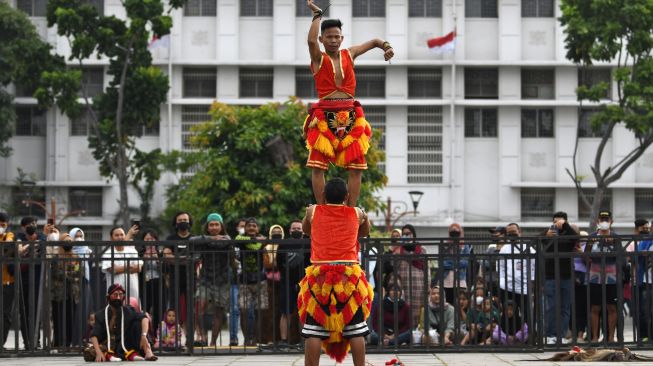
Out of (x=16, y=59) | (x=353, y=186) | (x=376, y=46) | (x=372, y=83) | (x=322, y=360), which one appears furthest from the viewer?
(x=372, y=83)

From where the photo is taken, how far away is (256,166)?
31.2m

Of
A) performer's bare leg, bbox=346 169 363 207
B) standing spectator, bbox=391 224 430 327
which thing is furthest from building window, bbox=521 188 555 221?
performer's bare leg, bbox=346 169 363 207

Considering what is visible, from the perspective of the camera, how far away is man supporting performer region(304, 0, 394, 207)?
38.5 feet

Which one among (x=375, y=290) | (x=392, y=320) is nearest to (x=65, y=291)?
(x=375, y=290)

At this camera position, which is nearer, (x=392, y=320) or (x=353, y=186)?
(x=353, y=186)

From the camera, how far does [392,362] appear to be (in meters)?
12.6

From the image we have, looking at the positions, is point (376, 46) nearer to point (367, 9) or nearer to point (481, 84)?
point (367, 9)

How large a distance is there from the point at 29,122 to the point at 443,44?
1476 centimetres

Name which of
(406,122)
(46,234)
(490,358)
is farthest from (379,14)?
(490,358)

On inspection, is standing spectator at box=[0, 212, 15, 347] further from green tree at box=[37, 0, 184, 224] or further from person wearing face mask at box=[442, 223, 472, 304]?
green tree at box=[37, 0, 184, 224]

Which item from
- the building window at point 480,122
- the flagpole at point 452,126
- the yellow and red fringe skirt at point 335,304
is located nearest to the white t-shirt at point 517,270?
the yellow and red fringe skirt at point 335,304

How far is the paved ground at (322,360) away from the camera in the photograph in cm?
1358

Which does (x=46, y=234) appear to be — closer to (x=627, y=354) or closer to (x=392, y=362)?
(x=392, y=362)

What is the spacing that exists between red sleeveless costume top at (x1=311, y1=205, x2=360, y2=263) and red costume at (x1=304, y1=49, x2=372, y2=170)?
1.16 meters
